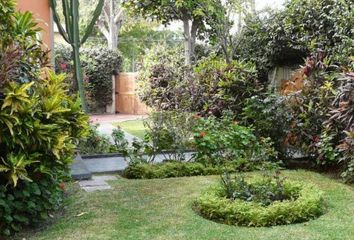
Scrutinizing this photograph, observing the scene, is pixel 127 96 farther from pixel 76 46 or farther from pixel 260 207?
pixel 260 207

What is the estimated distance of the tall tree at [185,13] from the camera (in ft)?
37.5

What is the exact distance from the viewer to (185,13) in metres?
12.5

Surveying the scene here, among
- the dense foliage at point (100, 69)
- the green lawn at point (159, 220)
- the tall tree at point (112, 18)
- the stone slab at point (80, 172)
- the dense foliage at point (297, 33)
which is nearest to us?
the green lawn at point (159, 220)

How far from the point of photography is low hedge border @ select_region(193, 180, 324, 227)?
4402 millimetres

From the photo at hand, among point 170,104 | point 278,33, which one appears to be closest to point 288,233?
point 278,33

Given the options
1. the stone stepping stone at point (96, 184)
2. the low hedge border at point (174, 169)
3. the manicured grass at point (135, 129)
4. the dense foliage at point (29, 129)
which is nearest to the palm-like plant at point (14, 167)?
the dense foliage at point (29, 129)

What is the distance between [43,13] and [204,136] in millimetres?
3161

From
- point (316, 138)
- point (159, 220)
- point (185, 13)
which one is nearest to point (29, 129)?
point (159, 220)

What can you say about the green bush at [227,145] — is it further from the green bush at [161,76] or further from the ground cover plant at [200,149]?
the green bush at [161,76]

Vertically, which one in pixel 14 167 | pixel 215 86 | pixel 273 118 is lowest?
pixel 14 167

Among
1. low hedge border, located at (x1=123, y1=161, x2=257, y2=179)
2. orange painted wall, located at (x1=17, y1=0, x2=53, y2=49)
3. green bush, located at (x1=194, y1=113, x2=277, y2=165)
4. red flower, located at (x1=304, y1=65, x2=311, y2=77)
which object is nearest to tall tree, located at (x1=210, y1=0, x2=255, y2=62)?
red flower, located at (x1=304, y1=65, x2=311, y2=77)

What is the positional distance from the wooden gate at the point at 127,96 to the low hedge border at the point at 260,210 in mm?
13172

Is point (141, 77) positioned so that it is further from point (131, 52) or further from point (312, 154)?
point (131, 52)

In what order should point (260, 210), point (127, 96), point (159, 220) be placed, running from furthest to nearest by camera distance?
point (127, 96)
point (159, 220)
point (260, 210)
